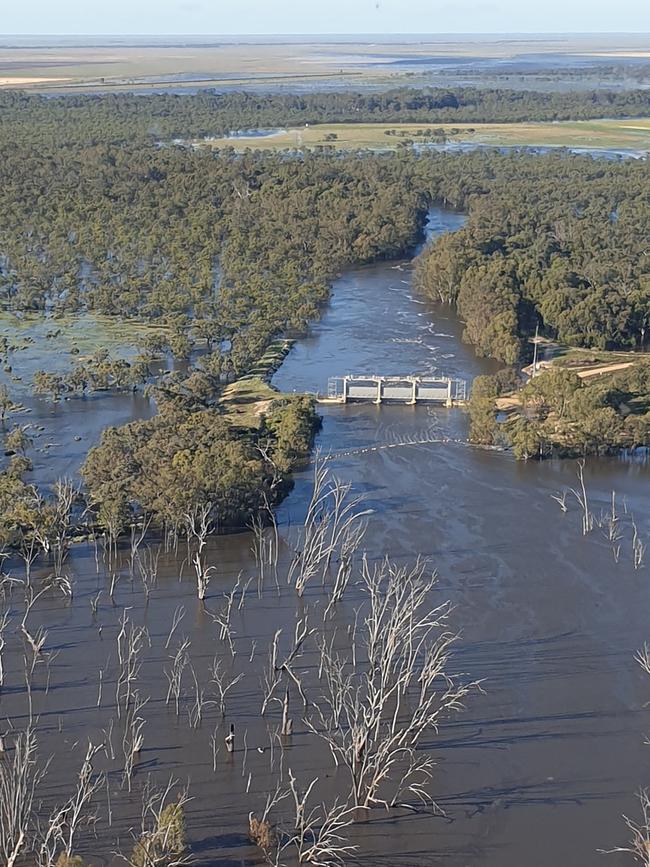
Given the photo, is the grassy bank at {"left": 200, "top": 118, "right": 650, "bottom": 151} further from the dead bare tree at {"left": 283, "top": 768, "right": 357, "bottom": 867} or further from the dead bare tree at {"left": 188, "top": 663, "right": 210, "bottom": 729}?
the dead bare tree at {"left": 283, "top": 768, "right": 357, "bottom": 867}

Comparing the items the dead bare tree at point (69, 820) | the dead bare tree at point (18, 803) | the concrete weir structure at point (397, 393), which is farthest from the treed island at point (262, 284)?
the dead bare tree at point (69, 820)

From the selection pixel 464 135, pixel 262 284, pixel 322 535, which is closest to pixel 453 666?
pixel 322 535

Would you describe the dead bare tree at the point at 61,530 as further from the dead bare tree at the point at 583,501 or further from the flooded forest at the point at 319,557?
the dead bare tree at the point at 583,501

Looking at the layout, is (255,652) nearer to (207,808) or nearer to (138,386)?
(207,808)

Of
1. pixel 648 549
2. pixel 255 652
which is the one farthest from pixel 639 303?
pixel 255 652

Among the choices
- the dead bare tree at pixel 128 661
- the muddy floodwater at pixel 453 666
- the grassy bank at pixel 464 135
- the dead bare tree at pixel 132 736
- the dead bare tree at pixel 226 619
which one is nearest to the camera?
the muddy floodwater at pixel 453 666

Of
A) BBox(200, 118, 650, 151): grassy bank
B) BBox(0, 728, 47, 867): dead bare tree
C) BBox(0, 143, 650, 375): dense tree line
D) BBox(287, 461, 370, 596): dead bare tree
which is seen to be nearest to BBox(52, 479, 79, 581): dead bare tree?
BBox(287, 461, 370, 596): dead bare tree
